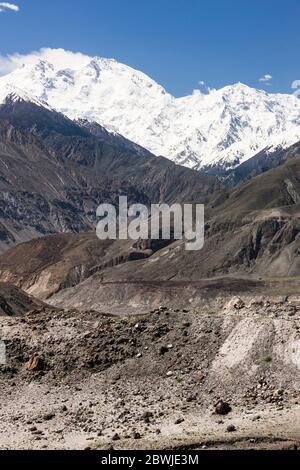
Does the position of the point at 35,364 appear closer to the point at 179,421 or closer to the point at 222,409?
the point at 179,421

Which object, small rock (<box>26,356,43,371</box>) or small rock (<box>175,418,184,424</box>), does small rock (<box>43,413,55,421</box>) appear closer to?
small rock (<box>26,356,43,371</box>)

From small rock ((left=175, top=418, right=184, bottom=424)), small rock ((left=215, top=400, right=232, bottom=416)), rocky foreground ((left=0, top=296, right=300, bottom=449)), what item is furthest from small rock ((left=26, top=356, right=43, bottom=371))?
small rock ((left=215, top=400, right=232, bottom=416))

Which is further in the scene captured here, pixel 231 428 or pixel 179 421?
pixel 179 421

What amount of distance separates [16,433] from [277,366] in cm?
1198

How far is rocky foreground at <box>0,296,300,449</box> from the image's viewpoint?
29.0 metres

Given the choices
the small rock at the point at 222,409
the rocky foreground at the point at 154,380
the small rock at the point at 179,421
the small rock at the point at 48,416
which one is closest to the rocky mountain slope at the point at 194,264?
the rocky foreground at the point at 154,380

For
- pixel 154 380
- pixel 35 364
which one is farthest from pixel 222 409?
pixel 35 364

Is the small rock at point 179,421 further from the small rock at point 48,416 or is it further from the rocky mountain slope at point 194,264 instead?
the rocky mountain slope at point 194,264

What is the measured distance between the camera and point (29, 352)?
37500 millimetres

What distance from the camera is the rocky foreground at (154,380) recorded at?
29.0 m

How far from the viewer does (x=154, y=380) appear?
34.5 metres

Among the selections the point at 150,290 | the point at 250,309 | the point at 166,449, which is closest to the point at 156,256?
the point at 150,290

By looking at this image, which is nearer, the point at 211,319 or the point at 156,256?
the point at 211,319
